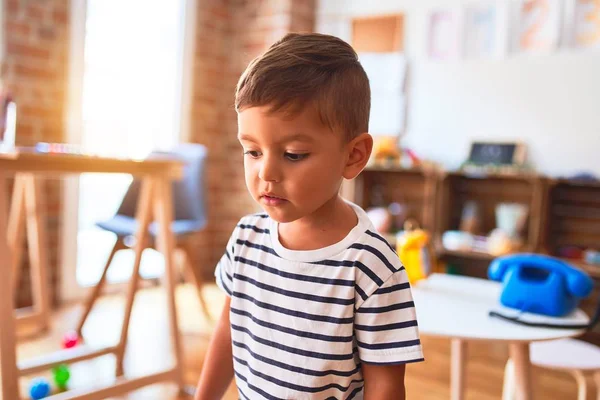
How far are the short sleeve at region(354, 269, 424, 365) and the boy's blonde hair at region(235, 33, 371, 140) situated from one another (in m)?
0.20

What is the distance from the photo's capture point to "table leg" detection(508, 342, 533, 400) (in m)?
1.04

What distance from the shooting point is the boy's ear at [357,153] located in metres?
0.66

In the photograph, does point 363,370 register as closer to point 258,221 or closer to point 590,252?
point 258,221

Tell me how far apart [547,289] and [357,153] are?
0.65 metres

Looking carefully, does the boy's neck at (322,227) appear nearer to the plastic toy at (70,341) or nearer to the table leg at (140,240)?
the table leg at (140,240)

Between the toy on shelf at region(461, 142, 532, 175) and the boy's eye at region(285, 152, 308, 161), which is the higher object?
the toy on shelf at region(461, 142, 532, 175)

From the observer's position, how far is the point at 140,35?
142 inches

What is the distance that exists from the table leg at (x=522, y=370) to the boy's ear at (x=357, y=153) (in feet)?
1.95

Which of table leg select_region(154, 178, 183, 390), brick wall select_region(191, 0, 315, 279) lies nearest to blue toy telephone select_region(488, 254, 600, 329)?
table leg select_region(154, 178, 183, 390)

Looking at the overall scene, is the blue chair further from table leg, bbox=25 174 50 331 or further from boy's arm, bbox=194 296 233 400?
boy's arm, bbox=194 296 233 400

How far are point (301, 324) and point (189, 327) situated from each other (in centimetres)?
223

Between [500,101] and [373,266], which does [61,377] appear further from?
[500,101]

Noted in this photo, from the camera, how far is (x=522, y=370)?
3.43 ft

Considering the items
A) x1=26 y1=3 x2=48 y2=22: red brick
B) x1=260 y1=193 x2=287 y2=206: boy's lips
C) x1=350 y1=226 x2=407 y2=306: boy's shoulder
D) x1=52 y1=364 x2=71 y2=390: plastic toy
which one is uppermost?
x1=26 y1=3 x2=48 y2=22: red brick
